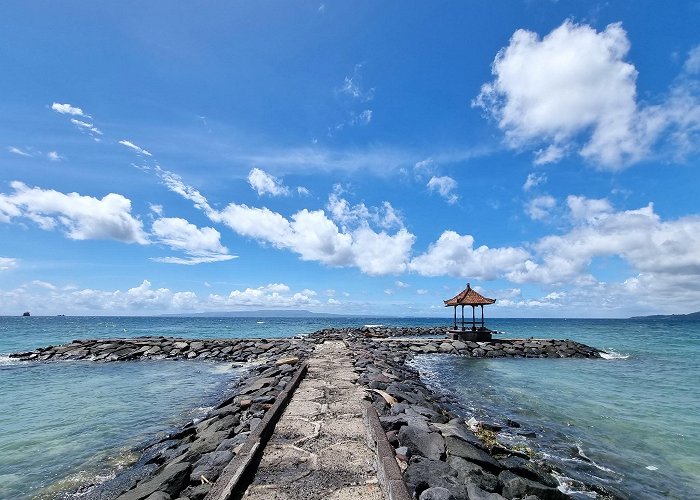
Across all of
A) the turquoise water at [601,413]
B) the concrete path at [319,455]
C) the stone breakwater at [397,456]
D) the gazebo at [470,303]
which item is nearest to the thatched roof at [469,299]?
the gazebo at [470,303]

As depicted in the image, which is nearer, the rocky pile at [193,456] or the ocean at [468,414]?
the rocky pile at [193,456]

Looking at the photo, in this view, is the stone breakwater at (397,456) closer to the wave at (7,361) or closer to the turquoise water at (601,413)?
the turquoise water at (601,413)

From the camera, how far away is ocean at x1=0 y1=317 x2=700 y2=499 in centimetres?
737

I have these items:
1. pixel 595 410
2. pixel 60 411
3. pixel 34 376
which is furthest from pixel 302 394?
pixel 34 376

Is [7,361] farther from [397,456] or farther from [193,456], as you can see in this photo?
[397,456]

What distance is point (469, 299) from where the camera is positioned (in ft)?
93.5

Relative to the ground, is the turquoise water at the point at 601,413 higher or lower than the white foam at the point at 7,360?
higher

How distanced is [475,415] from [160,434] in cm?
825

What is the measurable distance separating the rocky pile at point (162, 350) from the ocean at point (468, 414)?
2.84m

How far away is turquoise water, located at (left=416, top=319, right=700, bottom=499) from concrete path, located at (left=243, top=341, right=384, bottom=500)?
4366 millimetres

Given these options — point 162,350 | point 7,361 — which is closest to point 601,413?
point 162,350

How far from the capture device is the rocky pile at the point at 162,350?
24.0m

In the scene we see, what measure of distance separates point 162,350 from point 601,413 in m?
25.1

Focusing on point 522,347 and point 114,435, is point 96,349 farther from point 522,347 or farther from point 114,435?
point 522,347
